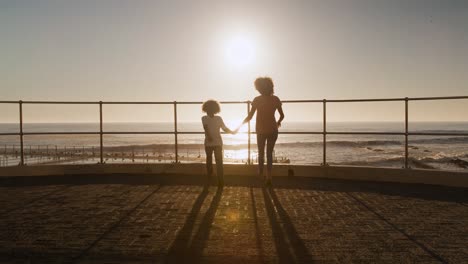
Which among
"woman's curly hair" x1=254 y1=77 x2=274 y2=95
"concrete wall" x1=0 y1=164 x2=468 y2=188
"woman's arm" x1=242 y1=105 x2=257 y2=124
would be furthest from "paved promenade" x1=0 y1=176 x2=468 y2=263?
"woman's curly hair" x1=254 y1=77 x2=274 y2=95

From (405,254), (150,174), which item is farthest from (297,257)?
(150,174)

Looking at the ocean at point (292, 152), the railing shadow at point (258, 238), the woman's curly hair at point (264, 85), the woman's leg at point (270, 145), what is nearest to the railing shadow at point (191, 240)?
the railing shadow at point (258, 238)

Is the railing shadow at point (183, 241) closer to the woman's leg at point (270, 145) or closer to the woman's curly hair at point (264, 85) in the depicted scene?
the woman's leg at point (270, 145)

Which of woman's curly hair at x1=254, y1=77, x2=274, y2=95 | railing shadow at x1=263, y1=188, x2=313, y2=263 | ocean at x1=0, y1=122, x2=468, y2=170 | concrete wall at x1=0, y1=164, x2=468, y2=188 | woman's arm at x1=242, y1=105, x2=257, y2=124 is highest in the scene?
woman's curly hair at x1=254, y1=77, x2=274, y2=95

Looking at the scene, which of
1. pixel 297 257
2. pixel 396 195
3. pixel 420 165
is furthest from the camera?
pixel 420 165

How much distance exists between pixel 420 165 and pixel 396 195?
30.8 m

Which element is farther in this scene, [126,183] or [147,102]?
[147,102]

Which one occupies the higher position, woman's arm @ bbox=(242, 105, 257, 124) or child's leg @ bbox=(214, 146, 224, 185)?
woman's arm @ bbox=(242, 105, 257, 124)

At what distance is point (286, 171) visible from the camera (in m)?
9.44

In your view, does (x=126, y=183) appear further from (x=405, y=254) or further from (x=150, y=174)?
(x=405, y=254)

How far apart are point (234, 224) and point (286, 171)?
14.1 feet

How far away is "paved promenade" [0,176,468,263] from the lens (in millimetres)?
4145

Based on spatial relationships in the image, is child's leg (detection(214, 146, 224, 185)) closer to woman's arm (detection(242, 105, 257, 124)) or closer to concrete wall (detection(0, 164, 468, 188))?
woman's arm (detection(242, 105, 257, 124))

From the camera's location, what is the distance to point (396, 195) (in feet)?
23.6
